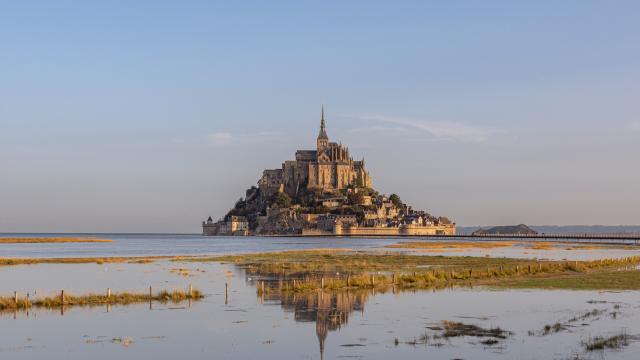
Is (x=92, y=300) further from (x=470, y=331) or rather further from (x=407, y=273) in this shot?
(x=407, y=273)

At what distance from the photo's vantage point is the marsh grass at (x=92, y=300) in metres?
38.2

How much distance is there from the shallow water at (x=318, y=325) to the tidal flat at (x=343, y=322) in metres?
0.05

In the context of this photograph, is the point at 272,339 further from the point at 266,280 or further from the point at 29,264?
the point at 29,264

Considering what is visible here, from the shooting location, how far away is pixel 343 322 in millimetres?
33750

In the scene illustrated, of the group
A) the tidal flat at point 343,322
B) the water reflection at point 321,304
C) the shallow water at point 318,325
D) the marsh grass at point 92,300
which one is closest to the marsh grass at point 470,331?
the tidal flat at point 343,322

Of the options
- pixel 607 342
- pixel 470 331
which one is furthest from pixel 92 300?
pixel 607 342

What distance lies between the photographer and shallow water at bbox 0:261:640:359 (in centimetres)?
2723

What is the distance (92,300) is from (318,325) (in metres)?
14.1

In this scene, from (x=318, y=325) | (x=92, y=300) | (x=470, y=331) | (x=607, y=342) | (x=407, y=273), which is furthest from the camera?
(x=407, y=273)

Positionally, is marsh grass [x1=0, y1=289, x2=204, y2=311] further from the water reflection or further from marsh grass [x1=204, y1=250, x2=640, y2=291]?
marsh grass [x1=204, y1=250, x2=640, y2=291]

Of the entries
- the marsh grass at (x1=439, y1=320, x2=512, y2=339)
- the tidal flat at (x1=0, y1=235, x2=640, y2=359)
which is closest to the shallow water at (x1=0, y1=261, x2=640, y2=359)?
the tidal flat at (x1=0, y1=235, x2=640, y2=359)

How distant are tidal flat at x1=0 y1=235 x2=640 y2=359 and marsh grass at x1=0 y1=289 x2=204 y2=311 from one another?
3.62ft

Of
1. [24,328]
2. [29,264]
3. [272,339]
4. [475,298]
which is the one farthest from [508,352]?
[29,264]

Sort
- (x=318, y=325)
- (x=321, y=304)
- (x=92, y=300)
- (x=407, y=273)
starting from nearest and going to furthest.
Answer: (x=318, y=325) < (x=321, y=304) < (x=92, y=300) < (x=407, y=273)
